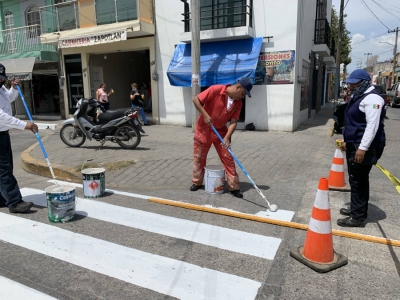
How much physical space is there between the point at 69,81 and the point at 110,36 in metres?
4.42

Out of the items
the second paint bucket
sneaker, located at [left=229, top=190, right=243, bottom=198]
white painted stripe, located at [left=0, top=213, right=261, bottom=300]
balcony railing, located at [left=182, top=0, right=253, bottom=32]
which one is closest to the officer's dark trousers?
white painted stripe, located at [left=0, top=213, right=261, bottom=300]

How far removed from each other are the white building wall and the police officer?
7.89 meters

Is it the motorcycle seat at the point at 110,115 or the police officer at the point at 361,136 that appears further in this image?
the motorcycle seat at the point at 110,115

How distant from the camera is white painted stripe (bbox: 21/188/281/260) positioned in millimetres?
3420

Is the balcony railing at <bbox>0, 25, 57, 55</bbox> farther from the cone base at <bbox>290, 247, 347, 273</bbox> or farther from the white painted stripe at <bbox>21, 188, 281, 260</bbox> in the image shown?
the cone base at <bbox>290, 247, 347, 273</bbox>

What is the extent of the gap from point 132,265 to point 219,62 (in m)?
9.63

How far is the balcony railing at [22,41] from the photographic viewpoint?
1630 centimetres

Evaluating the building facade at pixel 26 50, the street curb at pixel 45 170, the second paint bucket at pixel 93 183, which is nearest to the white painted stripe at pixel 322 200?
the second paint bucket at pixel 93 183

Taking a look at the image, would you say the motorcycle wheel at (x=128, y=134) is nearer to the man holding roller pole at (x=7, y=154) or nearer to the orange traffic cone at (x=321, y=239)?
the man holding roller pole at (x=7, y=154)

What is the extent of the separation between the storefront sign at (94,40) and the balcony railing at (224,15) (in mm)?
2625

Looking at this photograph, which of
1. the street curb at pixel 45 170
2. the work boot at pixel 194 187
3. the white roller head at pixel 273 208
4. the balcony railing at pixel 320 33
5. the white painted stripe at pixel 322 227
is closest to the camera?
the white painted stripe at pixel 322 227

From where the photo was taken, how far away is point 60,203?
398cm

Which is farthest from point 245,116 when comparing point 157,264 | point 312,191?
point 157,264

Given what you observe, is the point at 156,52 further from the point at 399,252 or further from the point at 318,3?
the point at 399,252
